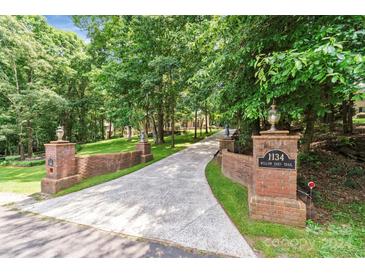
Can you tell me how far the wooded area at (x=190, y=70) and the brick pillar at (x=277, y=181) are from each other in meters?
0.80

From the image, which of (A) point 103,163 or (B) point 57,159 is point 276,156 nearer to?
(B) point 57,159

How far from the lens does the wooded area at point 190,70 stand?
324 cm

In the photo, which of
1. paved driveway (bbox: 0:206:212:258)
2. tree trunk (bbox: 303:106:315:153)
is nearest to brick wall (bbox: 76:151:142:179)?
paved driveway (bbox: 0:206:212:258)

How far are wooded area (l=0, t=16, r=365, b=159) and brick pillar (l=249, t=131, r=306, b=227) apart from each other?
800mm

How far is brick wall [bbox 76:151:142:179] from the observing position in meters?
7.29

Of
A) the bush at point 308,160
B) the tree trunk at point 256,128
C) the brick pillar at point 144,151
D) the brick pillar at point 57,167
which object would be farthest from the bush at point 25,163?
the bush at point 308,160

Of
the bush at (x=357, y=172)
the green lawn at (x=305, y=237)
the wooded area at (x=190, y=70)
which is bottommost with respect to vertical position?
the green lawn at (x=305, y=237)

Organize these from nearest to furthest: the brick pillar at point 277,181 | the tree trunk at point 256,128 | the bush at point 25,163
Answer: the brick pillar at point 277,181 → the tree trunk at point 256,128 → the bush at point 25,163

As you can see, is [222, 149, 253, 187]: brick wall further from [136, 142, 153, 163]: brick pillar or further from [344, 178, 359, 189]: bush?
[136, 142, 153, 163]: brick pillar

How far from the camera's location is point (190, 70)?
10914 millimetres

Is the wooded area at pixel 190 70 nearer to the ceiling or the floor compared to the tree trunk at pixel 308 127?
nearer to the ceiling

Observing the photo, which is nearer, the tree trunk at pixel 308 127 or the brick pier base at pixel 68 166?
the brick pier base at pixel 68 166

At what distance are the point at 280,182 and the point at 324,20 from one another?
3.15 m

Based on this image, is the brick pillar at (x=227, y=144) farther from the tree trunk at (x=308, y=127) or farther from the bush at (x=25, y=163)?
the bush at (x=25, y=163)
